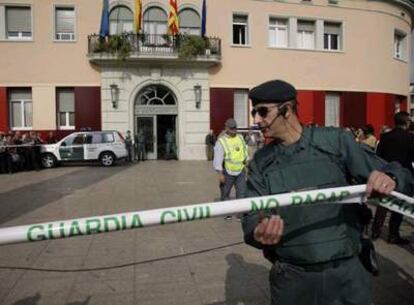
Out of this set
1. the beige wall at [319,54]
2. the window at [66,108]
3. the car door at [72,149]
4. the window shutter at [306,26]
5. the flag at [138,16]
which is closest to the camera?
the car door at [72,149]

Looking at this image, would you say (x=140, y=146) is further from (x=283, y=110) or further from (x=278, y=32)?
(x=283, y=110)

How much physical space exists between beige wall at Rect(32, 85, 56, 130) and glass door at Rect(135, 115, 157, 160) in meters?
4.35

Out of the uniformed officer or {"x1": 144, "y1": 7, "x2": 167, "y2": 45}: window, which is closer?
the uniformed officer

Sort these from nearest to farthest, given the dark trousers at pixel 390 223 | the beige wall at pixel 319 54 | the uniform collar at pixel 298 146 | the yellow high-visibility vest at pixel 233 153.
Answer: the uniform collar at pixel 298 146 → the dark trousers at pixel 390 223 → the yellow high-visibility vest at pixel 233 153 → the beige wall at pixel 319 54

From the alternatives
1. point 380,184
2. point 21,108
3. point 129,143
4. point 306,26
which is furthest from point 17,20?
point 380,184

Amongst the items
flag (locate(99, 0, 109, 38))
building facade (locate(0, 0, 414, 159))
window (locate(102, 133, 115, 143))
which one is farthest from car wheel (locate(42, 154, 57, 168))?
flag (locate(99, 0, 109, 38))

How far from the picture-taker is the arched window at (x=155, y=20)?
25125mm

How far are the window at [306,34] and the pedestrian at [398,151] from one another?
21243 millimetres

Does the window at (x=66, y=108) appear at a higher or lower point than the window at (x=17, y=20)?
lower

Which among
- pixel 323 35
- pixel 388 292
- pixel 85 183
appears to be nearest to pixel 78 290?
pixel 388 292

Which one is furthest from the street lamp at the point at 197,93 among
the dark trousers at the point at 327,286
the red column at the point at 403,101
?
the dark trousers at the point at 327,286

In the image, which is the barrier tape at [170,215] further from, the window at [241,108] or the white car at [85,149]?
the window at [241,108]

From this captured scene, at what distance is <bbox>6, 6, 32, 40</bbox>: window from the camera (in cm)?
2381

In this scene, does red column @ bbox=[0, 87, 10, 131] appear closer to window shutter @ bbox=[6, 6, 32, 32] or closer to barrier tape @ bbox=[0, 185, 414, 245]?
window shutter @ bbox=[6, 6, 32, 32]
